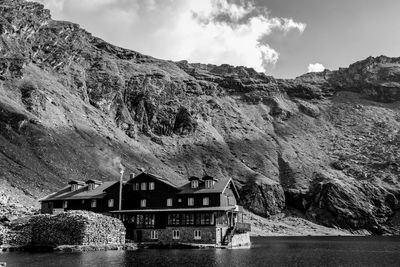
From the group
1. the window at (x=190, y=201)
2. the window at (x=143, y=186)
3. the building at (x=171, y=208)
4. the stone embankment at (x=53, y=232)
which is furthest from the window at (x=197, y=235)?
the stone embankment at (x=53, y=232)

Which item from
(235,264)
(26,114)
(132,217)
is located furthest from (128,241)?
(26,114)

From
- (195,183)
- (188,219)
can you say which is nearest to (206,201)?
(195,183)

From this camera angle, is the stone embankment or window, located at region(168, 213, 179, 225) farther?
window, located at region(168, 213, 179, 225)

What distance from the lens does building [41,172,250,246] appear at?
84250 millimetres

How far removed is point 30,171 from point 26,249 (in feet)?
273

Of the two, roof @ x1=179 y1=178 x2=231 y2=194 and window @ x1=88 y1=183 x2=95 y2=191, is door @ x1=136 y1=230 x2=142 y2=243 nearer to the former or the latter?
roof @ x1=179 y1=178 x2=231 y2=194

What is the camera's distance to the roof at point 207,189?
86950mm

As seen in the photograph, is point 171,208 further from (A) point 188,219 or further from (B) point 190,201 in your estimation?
(A) point 188,219

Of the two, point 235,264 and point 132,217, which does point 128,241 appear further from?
point 235,264

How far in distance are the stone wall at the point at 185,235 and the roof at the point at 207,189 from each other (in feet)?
23.7

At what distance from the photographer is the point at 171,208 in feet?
290

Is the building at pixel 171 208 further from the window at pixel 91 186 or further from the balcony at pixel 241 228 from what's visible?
the window at pixel 91 186

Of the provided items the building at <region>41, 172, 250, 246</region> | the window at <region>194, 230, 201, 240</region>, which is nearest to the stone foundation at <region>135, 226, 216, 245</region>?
the building at <region>41, 172, 250, 246</region>

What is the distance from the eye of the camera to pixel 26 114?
174000 millimetres
